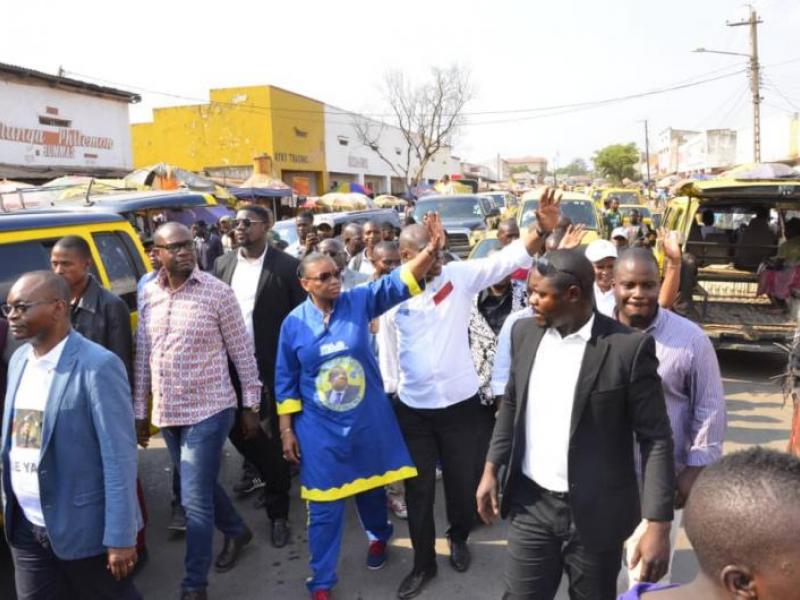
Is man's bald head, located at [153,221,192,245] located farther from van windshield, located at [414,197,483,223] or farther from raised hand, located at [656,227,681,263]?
van windshield, located at [414,197,483,223]

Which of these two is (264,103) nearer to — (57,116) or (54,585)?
(57,116)

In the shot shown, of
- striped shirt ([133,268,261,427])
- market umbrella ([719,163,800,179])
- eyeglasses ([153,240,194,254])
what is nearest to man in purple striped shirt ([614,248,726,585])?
striped shirt ([133,268,261,427])

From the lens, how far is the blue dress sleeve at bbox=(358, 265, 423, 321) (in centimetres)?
320

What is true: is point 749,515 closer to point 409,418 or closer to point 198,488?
point 409,418

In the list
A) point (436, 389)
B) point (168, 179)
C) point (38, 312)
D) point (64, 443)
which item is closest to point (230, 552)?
point (436, 389)

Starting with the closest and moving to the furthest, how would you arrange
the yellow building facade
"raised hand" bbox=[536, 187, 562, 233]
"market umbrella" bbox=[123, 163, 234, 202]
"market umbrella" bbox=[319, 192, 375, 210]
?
"raised hand" bbox=[536, 187, 562, 233] < "market umbrella" bbox=[123, 163, 234, 202] < "market umbrella" bbox=[319, 192, 375, 210] < the yellow building facade

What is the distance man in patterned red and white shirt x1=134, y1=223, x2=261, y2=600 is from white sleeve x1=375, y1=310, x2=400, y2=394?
79 centimetres

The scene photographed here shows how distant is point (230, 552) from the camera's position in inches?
153

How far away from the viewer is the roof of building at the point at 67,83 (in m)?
17.2

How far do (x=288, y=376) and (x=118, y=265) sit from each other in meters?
2.10

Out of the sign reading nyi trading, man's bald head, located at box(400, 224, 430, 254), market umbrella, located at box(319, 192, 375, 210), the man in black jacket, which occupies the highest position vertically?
the sign reading nyi trading

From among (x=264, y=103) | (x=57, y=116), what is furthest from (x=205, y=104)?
(x=57, y=116)

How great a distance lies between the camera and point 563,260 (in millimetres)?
2354

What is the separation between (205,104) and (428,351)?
99.7 feet
